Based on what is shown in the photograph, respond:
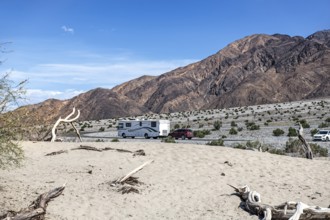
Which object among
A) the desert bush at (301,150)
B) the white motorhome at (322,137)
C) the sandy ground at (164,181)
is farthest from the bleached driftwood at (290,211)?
the white motorhome at (322,137)

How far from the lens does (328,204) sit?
Answer: 14.7m

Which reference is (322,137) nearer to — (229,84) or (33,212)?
(33,212)

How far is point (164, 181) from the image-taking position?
16.9m

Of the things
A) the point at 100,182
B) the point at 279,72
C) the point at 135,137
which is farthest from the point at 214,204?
the point at 279,72

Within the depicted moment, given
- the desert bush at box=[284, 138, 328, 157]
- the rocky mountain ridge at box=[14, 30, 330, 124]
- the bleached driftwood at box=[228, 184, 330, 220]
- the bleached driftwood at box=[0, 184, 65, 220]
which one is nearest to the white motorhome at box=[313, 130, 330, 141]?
the desert bush at box=[284, 138, 328, 157]

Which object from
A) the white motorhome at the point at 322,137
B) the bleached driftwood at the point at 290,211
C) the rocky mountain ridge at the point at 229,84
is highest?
the rocky mountain ridge at the point at 229,84

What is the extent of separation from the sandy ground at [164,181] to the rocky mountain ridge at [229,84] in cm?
10197

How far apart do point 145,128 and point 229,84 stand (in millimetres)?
97966

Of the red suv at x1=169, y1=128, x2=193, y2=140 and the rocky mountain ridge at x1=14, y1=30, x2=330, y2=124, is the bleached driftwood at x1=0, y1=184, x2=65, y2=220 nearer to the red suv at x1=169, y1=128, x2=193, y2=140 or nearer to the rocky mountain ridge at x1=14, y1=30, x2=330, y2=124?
the red suv at x1=169, y1=128, x2=193, y2=140

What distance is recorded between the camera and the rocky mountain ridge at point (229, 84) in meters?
129

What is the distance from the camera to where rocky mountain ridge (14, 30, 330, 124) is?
12862cm

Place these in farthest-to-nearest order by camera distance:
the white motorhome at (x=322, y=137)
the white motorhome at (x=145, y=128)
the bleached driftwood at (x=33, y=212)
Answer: the white motorhome at (x=145, y=128) < the white motorhome at (x=322, y=137) < the bleached driftwood at (x=33, y=212)

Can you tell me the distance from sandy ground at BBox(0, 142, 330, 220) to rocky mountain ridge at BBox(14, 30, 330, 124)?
335 ft

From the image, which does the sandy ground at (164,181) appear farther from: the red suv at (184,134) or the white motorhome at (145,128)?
the white motorhome at (145,128)
